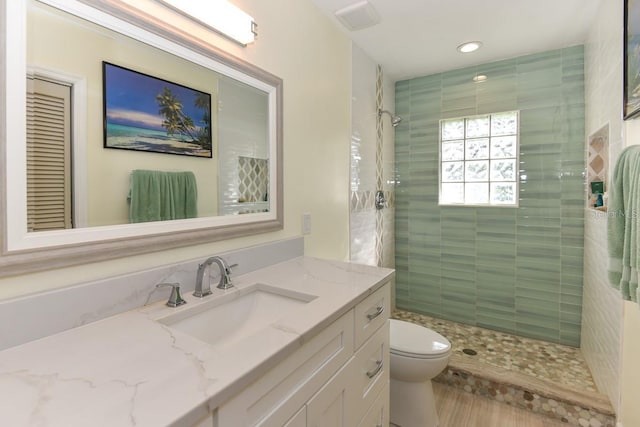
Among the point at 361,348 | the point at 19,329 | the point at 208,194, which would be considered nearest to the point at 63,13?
the point at 208,194

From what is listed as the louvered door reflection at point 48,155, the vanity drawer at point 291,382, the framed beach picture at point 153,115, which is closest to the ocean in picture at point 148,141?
the framed beach picture at point 153,115

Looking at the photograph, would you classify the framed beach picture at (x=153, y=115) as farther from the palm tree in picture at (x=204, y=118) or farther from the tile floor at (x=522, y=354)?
the tile floor at (x=522, y=354)

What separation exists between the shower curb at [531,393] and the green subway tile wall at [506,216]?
0.71 m

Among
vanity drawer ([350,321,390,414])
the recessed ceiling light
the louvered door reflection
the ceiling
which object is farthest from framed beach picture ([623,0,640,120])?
the louvered door reflection

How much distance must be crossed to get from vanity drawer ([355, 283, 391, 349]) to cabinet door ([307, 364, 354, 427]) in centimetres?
16

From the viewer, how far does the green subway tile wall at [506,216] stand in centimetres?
237

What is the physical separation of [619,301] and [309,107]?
1848mm

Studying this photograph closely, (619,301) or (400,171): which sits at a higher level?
(400,171)

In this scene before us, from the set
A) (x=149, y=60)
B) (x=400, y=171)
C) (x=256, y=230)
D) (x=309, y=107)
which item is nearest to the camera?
(x=149, y=60)

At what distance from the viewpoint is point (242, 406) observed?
0.63 m

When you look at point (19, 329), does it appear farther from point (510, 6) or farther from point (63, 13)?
point (510, 6)

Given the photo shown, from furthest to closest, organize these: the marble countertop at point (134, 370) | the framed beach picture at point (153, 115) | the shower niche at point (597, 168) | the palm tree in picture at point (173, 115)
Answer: the shower niche at point (597, 168), the palm tree in picture at point (173, 115), the framed beach picture at point (153, 115), the marble countertop at point (134, 370)

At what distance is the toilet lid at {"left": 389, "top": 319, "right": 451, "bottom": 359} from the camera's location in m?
1.65

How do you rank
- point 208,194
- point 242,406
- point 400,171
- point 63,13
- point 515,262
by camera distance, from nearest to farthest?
point 242,406
point 63,13
point 208,194
point 515,262
point 400,171
